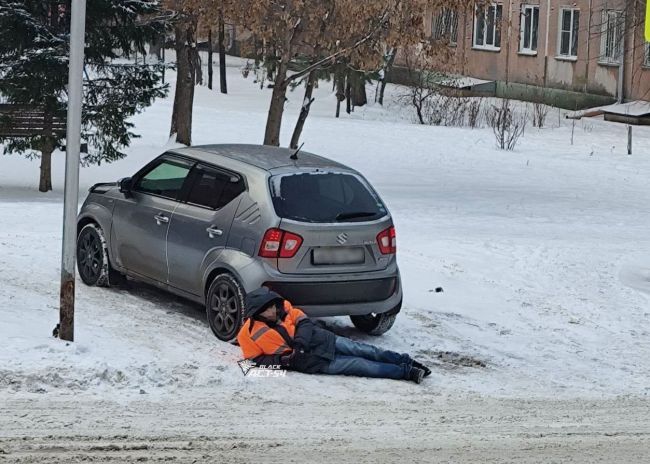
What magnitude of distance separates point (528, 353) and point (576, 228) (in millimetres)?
8245

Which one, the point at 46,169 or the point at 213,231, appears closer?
the point at 213,231

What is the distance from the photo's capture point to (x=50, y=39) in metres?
20.4

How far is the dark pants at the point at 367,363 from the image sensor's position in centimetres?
934

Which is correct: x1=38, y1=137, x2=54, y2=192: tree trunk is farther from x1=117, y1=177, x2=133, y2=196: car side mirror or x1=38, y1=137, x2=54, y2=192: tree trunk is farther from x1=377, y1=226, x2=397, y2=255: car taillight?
x1=377, y1=226, x2=397, y2=255: car taillight

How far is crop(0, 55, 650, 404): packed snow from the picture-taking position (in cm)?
900

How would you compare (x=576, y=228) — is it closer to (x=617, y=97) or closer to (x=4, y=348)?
(x=4, y=348)

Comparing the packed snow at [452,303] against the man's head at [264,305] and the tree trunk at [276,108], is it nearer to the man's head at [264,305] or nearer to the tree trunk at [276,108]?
the man's head at [264,305]

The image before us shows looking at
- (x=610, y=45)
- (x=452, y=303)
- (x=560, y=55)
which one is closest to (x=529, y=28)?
(x=560, y=55)

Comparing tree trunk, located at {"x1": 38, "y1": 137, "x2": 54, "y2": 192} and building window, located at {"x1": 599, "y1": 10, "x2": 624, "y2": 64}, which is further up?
building window, located at {"x1": 599, "y1": 10, "x2": 624, "y2": 64}

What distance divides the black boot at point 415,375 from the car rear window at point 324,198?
160 centimetres

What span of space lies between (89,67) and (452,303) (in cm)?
1092

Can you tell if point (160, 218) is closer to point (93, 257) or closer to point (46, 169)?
point (93, 257)

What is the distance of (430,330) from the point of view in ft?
37.0

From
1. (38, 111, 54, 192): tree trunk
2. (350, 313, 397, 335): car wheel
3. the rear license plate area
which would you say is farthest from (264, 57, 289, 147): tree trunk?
the rear license plate area
